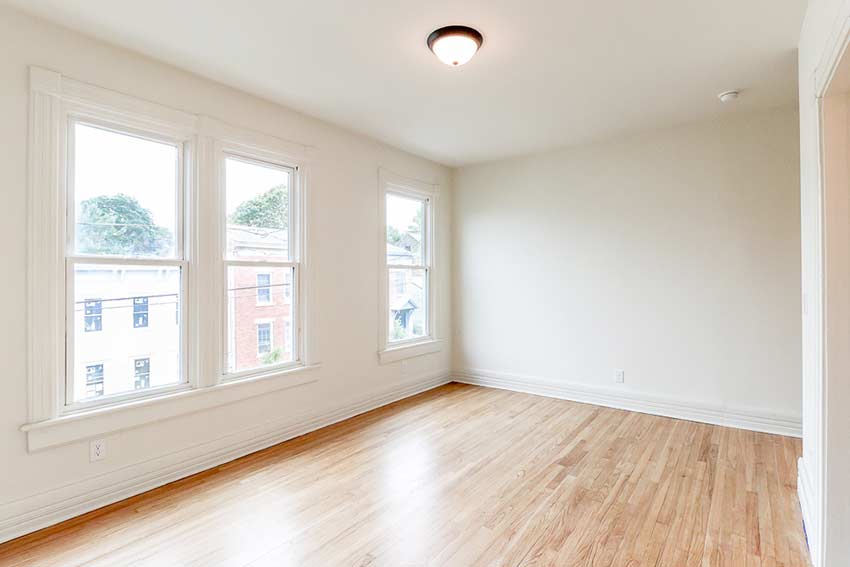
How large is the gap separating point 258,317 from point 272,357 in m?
0.36

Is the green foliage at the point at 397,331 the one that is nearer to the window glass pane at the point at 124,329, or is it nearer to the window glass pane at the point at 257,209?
the window glass pane at the point at 257,209

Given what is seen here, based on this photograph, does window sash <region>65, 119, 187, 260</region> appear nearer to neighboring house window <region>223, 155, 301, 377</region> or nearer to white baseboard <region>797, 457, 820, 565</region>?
neighboring house window <region>223, 155, 301, 377</region>

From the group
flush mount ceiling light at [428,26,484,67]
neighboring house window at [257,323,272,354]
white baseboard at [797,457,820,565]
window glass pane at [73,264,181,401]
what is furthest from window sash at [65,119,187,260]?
white baseboard at [797,457,820,565]

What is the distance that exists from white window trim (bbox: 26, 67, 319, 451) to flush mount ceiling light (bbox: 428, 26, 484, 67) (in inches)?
63.1

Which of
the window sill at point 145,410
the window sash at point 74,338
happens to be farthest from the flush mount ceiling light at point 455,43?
the window sill at point 145,410

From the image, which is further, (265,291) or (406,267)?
(406,267)

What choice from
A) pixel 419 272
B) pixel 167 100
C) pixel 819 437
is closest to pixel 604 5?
pixel 819 437

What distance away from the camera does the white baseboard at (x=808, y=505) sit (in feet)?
6.72

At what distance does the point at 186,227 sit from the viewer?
9.83 feet

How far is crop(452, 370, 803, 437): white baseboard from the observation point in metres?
3.73

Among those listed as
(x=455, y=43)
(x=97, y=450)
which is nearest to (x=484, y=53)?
(x=455, y=43)

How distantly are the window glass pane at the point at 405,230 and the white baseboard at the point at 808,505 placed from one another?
12.1 feet

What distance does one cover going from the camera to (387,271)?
4727 mm

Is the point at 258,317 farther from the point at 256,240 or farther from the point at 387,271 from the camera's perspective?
the point at 387,271
